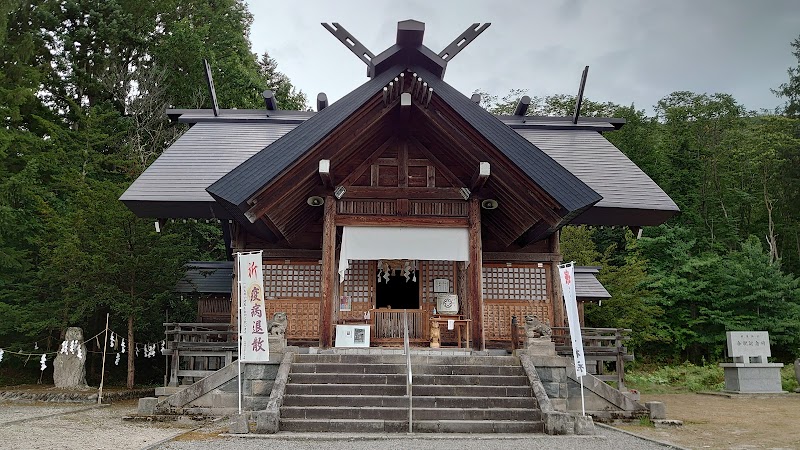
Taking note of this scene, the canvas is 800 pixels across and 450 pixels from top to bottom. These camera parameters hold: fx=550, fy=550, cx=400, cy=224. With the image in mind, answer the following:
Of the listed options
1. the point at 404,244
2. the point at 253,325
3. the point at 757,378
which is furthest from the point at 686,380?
the point at 253,325

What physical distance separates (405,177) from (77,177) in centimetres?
1237

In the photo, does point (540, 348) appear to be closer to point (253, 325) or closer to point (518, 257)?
point (518, 257)

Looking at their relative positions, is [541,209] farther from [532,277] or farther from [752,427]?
[752,427]

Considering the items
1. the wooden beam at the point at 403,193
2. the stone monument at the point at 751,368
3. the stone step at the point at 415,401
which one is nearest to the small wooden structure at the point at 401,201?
the wooden beam at the point at 403,193

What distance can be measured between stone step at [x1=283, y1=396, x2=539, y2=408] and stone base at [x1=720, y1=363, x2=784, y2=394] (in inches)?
436

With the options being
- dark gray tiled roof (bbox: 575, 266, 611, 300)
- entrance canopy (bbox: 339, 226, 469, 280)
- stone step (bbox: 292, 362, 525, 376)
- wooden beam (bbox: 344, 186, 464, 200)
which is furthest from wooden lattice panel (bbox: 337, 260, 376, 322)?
dark gray tiled roof (bbox: 575, 266, 611, 300)

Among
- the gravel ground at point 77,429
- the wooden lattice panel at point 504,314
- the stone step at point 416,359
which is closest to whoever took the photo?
the gravel ground at point 77,429

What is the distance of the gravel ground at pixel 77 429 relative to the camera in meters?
6.70

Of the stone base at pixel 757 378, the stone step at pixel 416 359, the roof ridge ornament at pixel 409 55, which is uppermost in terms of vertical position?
the roof ridge ornament at pixel 409 55

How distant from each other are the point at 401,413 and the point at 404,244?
381 centimetres

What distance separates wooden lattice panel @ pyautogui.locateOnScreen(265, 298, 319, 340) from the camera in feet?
37.1

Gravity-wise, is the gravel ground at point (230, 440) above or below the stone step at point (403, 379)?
below

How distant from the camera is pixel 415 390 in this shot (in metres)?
7.81

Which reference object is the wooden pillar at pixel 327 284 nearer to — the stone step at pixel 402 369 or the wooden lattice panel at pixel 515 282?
the stone step at pixel 402 369
